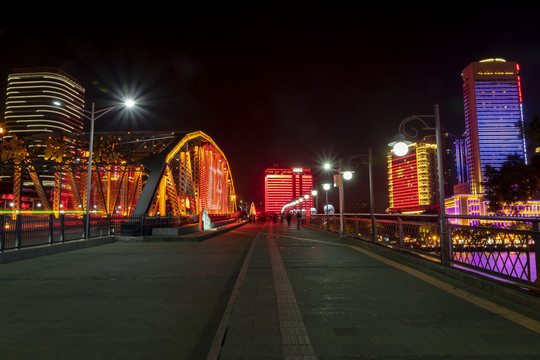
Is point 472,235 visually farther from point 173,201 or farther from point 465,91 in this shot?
point 465,91

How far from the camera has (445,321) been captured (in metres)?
4.88

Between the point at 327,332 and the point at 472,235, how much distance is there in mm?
5069

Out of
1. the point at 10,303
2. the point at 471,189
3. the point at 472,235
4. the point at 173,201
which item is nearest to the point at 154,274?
the point at 10,303

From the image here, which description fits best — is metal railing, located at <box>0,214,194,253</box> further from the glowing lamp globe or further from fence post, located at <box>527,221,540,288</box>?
fence post, located at <box>527,221,540,288</box>

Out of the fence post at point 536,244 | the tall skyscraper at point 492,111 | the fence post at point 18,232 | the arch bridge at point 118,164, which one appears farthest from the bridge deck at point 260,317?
the tall skyscraper at point 492,111

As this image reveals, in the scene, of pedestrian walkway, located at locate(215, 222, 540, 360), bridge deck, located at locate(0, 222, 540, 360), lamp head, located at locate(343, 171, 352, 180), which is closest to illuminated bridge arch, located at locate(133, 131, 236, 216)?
lamp head, located at locate(343, 171, 352, 180)

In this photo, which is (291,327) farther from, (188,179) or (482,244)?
(188,179)

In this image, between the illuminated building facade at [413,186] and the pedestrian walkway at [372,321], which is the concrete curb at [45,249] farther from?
the illuminated building facade at [413,186]

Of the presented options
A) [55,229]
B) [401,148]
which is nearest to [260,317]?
[401,148]

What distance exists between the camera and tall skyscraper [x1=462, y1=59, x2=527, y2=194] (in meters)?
134

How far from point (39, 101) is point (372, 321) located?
6562 inches

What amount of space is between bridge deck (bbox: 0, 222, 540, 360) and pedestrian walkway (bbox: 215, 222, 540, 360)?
0.02 m

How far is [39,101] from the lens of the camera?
141 meters

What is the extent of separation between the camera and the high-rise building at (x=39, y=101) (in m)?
138
